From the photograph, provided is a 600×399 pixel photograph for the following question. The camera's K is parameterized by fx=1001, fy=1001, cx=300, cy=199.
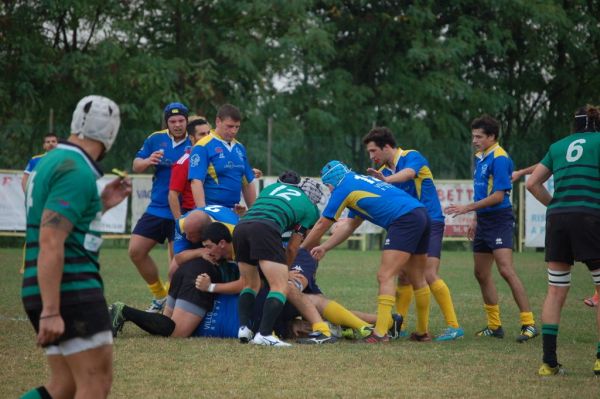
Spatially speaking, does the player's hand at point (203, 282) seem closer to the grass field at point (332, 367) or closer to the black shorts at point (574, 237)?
the grass field at point (332, 367)

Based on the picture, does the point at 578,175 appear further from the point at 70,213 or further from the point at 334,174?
the point at 70,213

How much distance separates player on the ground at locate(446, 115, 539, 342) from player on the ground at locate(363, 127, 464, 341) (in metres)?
0.27

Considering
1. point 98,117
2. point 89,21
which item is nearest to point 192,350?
point 98,117

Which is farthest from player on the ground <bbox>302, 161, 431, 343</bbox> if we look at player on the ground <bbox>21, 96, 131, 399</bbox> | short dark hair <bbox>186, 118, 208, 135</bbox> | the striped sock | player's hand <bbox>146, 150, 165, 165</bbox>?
player on the ground <bbox>21, 96, 131, 399</bbox>

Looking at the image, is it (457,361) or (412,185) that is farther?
(412,185)

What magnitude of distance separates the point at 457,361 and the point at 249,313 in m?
1.84

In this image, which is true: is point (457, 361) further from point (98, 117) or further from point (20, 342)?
point (98, 117)

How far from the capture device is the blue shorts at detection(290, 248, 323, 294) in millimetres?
9195

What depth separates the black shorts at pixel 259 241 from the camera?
26.7 feet

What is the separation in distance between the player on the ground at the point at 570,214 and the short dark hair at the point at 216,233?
9.20 feet

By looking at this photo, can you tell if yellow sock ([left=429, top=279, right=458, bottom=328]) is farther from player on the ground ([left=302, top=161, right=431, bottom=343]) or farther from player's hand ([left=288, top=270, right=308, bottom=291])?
player's hand ([left=288, top=270, right=308, bottom=291])

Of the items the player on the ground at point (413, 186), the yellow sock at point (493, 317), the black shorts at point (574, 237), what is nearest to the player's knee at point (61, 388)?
the black shorts at point (574, 237)

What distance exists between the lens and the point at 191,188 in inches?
398

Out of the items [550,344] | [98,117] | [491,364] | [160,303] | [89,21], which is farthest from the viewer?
[89,21]
